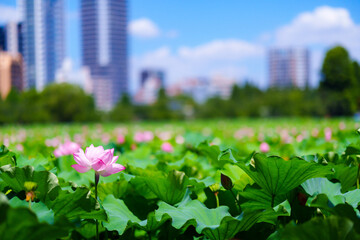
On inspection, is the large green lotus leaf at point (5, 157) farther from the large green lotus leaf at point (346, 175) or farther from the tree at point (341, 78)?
the tree at point (341, 78)

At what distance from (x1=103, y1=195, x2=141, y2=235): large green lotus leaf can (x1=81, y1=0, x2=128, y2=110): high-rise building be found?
96.7 meters

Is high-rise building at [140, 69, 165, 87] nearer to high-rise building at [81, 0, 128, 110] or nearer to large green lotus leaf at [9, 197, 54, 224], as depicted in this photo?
high-rise building at [81, 0, 128, 110]

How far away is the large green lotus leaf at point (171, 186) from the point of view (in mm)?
969

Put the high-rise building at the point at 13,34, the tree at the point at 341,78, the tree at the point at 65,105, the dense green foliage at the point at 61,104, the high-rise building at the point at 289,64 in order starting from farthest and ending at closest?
the high-rise building at the point at 289,64 → the tree at the point at 65,105 → the dense green foliage at the point at 61,104 → the tree at the point at 341,78 → the high-rise building at the point at 13,34

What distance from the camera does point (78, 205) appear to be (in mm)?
784

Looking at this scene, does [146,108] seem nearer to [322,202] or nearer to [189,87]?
[322,202]

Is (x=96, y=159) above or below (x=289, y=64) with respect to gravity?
below

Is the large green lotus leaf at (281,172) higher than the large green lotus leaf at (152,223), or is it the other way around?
the large green lotus leaf at (281,172)

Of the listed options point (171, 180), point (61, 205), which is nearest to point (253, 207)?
point (171, 180)

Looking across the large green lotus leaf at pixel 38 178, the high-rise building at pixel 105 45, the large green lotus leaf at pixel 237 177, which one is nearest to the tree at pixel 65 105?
the large green lotus leaf at pixel 237 177

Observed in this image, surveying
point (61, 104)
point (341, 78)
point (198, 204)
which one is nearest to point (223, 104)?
point (61, 104)

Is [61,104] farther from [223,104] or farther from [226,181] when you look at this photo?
[226,181]

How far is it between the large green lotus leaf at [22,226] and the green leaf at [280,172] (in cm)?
45

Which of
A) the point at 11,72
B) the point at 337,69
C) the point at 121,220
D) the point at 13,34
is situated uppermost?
the point at 13,34
